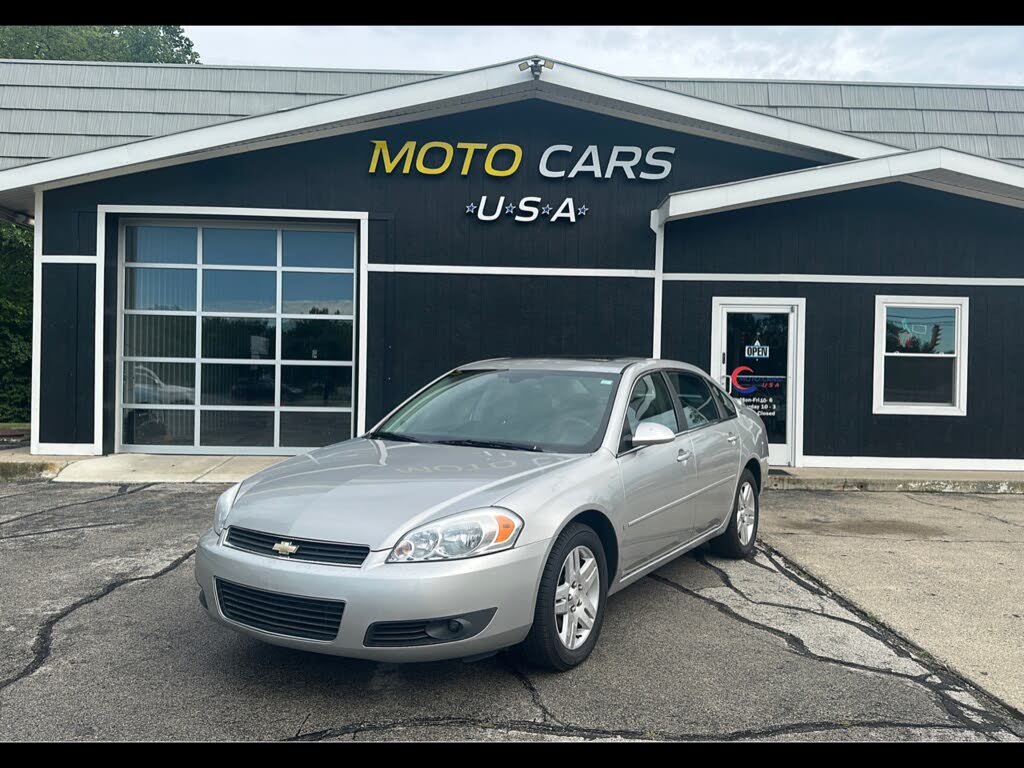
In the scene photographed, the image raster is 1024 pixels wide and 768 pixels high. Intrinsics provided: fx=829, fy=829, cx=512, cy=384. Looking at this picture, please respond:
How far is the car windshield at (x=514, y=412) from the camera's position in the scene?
4613mm

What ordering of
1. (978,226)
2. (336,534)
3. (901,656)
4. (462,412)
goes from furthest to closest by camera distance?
(978,226)
(462,412)
(901,656)
(336,534)

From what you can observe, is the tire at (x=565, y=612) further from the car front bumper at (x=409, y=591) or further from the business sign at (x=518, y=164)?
the business sign at (x=518, y=164)

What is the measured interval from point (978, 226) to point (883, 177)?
2.01 m

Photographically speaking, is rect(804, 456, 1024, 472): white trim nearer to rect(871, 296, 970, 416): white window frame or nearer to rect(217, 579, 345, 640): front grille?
rect(871, 296, 970, 416): white window frame

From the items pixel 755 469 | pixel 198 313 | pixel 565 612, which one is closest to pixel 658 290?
pixel 755 469

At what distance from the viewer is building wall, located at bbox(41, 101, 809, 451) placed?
10609 mm

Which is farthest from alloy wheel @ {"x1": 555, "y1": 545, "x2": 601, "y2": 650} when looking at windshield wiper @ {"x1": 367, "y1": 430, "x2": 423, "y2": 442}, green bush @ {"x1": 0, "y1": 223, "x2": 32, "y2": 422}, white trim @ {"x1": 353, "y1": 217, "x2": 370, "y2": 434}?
green bush @ {"x1": 0, "y1": 223, "x2": 32, "y2": 422}

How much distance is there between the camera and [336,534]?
348cm

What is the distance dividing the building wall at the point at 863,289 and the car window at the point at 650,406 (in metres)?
5.33

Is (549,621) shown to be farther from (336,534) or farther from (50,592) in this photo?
(50,592)

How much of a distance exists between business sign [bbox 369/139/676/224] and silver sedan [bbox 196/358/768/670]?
18.5ft

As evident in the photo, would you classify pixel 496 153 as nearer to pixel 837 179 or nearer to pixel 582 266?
pixel 582 266

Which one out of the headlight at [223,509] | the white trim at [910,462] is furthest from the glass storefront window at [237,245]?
the white trim at [910,462]

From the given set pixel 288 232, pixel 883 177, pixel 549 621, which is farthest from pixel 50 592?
pixel 883 177
